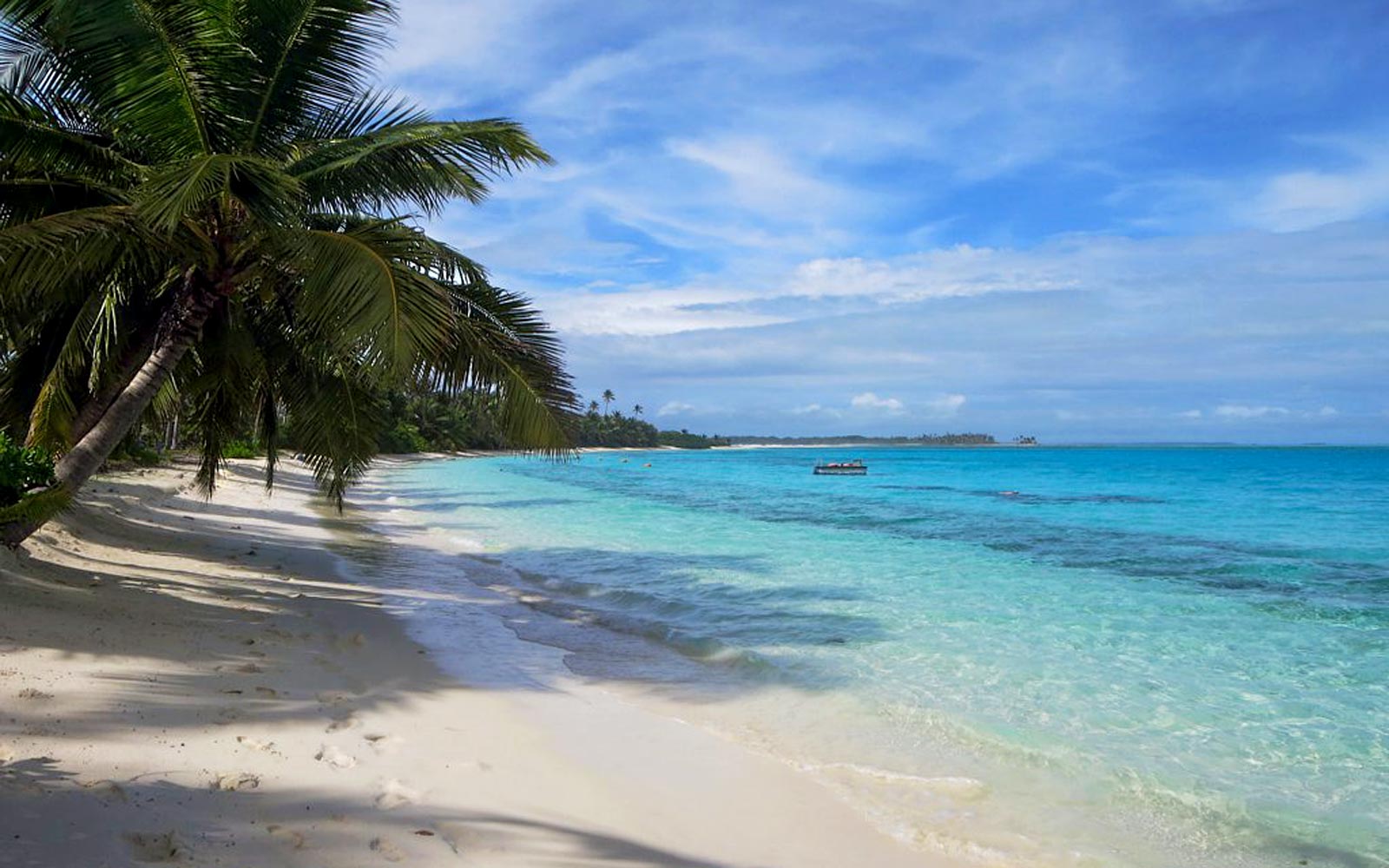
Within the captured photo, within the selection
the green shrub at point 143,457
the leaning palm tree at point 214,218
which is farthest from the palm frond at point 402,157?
the green shrub at point 143,457

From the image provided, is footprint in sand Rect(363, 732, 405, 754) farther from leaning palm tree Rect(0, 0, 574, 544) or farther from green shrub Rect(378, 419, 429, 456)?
green shrub Rect(378, 419, 429, 456)

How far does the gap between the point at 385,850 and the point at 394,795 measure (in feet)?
2.05

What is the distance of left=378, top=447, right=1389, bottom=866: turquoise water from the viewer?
4.82m

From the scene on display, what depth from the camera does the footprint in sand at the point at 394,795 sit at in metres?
3.93

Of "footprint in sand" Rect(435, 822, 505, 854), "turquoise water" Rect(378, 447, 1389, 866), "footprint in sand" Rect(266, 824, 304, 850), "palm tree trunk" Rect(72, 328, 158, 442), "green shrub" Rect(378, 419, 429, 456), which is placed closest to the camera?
"footprint in sand" Rect(266, 824, 304, 850)

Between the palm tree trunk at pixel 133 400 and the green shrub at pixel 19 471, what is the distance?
0.65ft

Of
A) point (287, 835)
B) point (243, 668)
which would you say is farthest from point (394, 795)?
point (243, 668)

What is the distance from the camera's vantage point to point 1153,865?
423 cm

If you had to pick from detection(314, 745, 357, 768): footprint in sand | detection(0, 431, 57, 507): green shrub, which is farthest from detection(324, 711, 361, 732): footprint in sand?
detection(0, 431, 57, 507): green shrub

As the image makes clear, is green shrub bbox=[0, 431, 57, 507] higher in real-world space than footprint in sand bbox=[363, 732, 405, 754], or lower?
higher

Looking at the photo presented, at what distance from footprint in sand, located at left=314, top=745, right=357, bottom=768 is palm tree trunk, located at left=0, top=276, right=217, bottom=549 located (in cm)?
416

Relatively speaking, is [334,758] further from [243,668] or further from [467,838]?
[243,668]

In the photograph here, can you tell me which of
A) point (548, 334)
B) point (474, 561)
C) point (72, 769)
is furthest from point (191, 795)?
point (474, 561)

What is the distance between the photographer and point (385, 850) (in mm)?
3451
